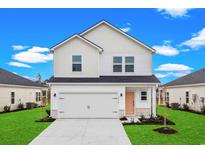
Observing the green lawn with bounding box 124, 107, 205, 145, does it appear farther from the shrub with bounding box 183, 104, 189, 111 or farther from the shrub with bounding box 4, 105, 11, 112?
the shrub with bounding box 4, 105, 11, 112

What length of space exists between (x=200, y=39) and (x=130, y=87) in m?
15.9

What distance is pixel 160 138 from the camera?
12.3 m

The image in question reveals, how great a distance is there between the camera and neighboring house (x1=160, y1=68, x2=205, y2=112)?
81.7ft

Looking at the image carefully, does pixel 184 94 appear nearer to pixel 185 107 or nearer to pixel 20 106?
pixel 185 107

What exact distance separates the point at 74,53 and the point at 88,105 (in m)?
4.34

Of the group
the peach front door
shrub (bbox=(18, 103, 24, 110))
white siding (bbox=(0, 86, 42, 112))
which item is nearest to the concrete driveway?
the peach front door

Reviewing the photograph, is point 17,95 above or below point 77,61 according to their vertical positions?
below

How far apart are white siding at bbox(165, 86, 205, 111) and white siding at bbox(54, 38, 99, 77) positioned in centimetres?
1061

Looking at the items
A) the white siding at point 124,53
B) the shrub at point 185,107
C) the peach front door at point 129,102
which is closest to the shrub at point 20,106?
the white siding at point 124,53

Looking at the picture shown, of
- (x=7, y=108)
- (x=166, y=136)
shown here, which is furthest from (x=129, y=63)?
(x=7, y=108)

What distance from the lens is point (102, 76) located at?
2205cm
